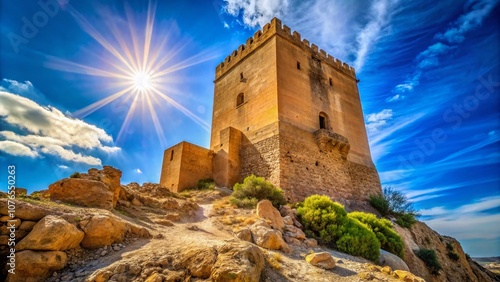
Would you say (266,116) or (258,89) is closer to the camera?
(266,116)

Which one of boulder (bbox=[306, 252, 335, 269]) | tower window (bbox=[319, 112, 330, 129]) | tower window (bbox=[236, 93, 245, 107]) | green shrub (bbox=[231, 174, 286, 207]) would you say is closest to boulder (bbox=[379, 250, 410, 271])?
boulder (bbox=[306, 252, 335, 269])

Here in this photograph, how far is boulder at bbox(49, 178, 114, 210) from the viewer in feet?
19.7

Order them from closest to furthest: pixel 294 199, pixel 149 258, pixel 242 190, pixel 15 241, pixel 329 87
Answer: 1. pixel 15 241
2. pixel 149 258
3. pixel 242 190
4. pixel 294 199
5. pixel 329 87

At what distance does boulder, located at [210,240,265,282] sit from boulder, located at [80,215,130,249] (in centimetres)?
223

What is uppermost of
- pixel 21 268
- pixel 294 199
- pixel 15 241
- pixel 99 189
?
pixel 294 199

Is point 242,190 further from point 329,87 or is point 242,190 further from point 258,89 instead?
point 329,87

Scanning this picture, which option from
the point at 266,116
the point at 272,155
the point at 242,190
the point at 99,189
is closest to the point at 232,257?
the point at 99,189

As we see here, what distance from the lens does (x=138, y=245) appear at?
501cm

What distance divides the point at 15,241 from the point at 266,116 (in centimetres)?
1208

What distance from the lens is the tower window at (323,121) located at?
645 inches

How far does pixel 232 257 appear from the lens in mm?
4094

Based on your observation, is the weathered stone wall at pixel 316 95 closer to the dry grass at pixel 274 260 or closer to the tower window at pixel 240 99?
the tower window at pixel 240 99

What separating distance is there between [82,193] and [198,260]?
3.95 metres

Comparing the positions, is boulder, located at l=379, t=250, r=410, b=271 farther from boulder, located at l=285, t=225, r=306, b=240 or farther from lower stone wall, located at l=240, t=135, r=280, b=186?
lower stone wall, located at l=240, t=135, r=280, b=186
